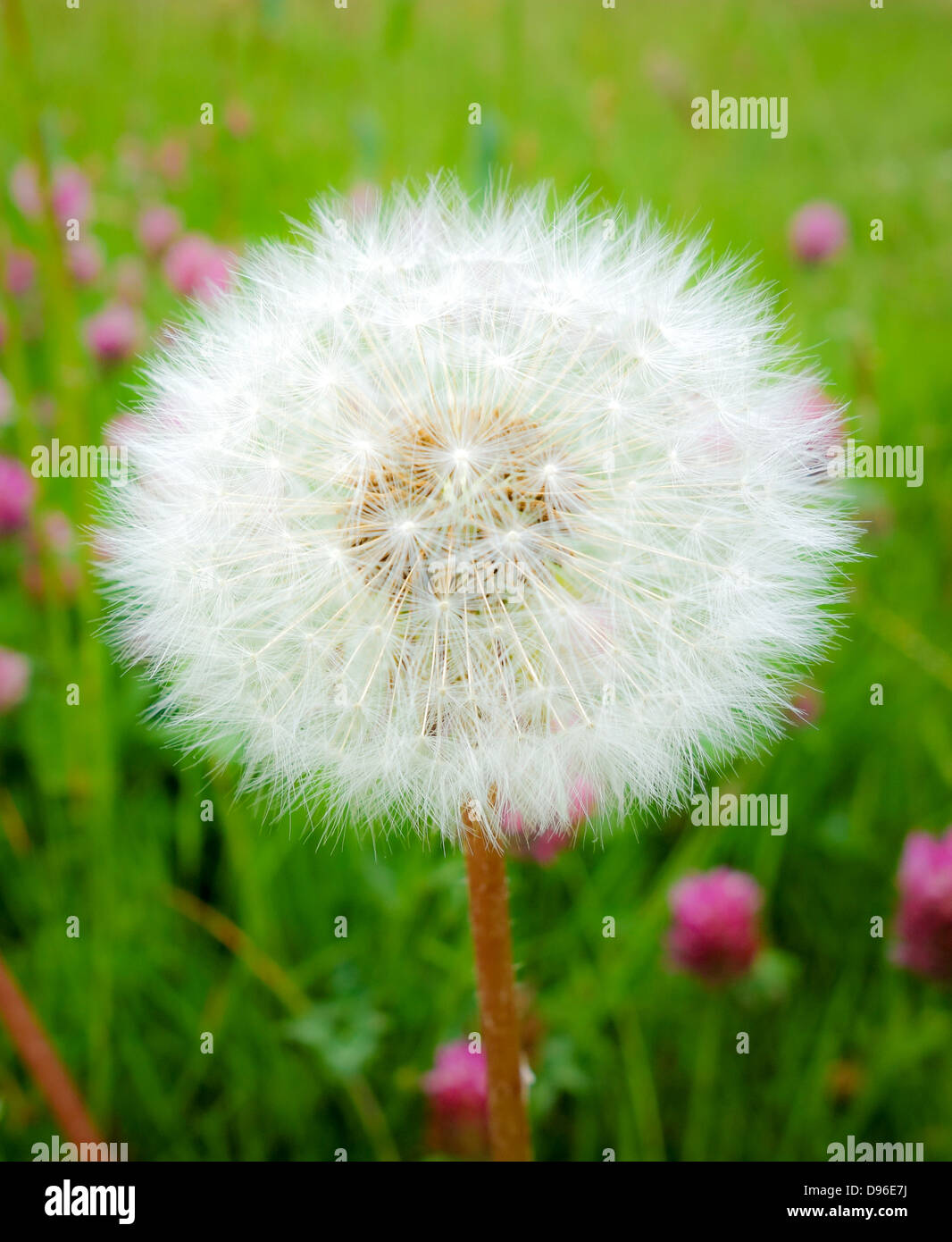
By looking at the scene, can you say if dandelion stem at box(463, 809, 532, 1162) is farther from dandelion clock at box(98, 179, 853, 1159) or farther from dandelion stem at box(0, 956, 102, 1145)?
dandelion stem at box(0, 956, 102, 1145)

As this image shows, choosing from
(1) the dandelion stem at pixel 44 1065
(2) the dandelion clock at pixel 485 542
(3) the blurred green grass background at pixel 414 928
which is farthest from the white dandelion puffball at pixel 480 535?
(1) the dandelion stem at pixel 44 1065

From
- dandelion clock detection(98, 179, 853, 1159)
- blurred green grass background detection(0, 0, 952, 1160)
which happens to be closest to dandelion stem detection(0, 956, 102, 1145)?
blurred green grass background detection(0, 0, 952, 1160)

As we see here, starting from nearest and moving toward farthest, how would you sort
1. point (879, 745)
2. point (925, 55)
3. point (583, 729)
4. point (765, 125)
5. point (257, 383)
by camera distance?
point (583, 729) → point (257, 383) → point (879, 745) → point (765, 125) → point (925, 55)

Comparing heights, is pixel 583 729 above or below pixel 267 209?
below

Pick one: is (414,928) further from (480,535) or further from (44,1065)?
(480,535)

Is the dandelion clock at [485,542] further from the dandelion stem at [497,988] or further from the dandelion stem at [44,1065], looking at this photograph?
the dandelion stem at [44,1065]

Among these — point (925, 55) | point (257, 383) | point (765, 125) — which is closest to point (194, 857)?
point (257, 383)
